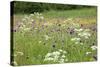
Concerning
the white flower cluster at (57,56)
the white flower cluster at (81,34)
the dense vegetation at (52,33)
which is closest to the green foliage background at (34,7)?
the dense vegetation at (52,33)

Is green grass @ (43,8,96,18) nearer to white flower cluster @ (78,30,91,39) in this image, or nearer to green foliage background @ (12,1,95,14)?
green foliage background @ (12,1,95,14)

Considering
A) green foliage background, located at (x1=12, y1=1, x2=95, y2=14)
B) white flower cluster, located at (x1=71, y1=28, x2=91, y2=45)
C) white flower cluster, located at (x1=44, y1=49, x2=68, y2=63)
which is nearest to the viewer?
green foliage background, located at (x1=12, y1=1, x2=95, y2=14)

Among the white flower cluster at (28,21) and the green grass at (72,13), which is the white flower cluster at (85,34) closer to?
the green grass at (72,13)

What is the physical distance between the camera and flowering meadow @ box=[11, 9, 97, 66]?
7.28ft

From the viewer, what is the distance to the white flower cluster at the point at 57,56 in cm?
231

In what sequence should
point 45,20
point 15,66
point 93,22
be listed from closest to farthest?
1. point 15,66
2. point 45,20
3. point 93,22

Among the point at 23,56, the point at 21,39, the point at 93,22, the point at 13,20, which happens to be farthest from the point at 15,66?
the point at 93,22

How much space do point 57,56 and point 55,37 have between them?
225mm

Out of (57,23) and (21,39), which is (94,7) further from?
(21,39)

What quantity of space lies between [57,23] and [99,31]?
580 mm

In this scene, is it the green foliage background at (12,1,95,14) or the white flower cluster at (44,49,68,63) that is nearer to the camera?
the green foliage background at (12,1,95,14)

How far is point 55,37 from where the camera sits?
92.9 inches

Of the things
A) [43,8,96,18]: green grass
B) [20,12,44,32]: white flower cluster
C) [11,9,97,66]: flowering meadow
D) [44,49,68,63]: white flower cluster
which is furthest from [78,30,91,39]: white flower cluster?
[20,12,44,32]: white flower cluster

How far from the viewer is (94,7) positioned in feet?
8.38
